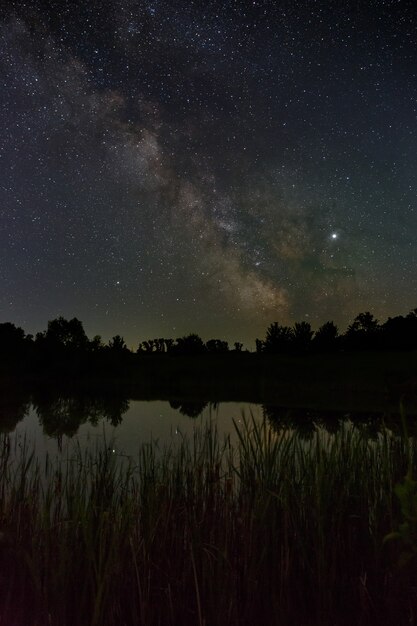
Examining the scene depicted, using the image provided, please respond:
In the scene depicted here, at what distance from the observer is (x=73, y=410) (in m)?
20.9

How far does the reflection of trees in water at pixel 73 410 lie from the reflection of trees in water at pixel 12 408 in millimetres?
477

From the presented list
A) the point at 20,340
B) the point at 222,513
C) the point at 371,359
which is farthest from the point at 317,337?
the point at 222,513

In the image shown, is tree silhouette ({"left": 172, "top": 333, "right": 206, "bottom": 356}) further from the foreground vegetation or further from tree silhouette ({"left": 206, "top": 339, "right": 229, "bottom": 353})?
the foreground vegetation

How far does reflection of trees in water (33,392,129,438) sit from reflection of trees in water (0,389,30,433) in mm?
477

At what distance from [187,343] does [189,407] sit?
25637mm

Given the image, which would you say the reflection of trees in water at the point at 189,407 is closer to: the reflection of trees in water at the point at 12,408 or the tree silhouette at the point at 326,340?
the reflection of trees in water at the point at 12,408

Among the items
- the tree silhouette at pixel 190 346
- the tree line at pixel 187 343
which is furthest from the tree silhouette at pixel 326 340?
the tree silhouette at pixel 190 346

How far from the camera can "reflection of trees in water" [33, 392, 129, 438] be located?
672 inches

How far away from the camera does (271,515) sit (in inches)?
176

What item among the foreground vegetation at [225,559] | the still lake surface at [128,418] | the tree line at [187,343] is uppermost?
the tree line at [187,343]

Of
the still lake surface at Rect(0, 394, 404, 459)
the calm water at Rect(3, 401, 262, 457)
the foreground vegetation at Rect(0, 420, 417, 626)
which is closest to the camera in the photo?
the foreground vegetation at Rect(0, 420, 417, 626)

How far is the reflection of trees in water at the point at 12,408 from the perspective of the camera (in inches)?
664

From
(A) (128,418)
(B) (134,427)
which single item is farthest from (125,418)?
(B) (134,427)

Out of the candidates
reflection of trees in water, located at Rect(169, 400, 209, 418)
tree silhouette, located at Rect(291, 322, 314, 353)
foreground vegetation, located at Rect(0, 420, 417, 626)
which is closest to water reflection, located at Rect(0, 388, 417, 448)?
reflection of trees in water, located at Rect(169, 400, 209, 418)
